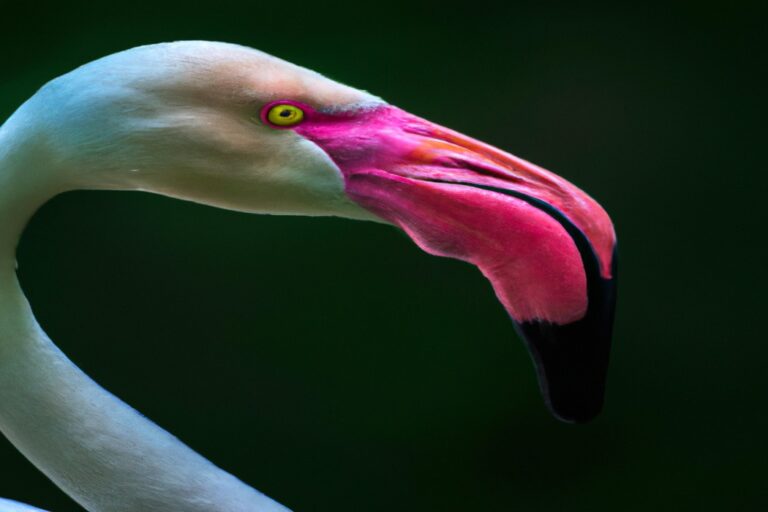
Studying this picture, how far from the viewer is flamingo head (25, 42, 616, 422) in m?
0.77

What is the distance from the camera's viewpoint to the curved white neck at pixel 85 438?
84 centimetres

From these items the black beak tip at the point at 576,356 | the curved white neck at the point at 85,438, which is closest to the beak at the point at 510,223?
the black beak tip at the point at 576,356

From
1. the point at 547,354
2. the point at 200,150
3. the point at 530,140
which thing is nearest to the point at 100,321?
the point at 530,140

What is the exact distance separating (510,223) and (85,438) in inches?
16.6

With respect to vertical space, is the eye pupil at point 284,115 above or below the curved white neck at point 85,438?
above

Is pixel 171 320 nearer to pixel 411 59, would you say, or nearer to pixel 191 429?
pixel 191 429

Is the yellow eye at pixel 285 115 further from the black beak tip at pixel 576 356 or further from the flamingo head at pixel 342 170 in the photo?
the black beak tip at pixel 576 356

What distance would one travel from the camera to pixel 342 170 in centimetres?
82

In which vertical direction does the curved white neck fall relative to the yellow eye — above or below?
below

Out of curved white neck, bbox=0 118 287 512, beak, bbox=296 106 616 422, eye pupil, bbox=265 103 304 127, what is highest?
eye pupil, bbox=265 103 304 127

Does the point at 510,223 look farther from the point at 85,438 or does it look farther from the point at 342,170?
the point at 85,438

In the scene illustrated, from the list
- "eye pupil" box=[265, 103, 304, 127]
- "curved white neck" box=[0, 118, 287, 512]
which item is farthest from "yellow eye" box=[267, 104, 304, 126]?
"curved white neck" box=[0, 118, 287, 512]

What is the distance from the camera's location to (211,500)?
2.89 ft

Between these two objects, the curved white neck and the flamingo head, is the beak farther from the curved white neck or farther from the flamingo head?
the curved white neck
